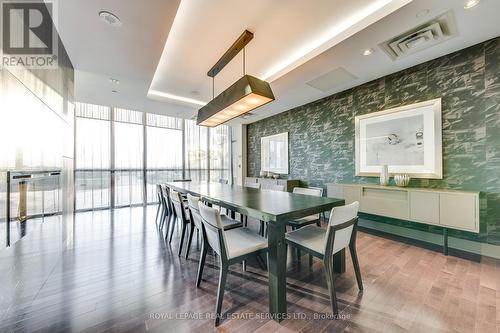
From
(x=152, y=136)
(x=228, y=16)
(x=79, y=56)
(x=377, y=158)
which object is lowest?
(x=377, y=158)

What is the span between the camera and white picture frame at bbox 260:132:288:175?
5.57 metres

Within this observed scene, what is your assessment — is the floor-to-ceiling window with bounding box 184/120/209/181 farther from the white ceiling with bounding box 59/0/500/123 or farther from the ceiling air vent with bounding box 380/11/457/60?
the ceiling air vent with bounding box 380/11/457/60

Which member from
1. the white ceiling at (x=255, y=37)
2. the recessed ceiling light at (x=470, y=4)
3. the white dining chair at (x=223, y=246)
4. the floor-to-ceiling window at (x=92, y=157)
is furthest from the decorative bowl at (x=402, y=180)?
the floor-to-ceiling window at (x=92, y=157)

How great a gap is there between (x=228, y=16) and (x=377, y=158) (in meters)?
3.28

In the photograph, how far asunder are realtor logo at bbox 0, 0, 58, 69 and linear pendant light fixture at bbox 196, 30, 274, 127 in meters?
1.81

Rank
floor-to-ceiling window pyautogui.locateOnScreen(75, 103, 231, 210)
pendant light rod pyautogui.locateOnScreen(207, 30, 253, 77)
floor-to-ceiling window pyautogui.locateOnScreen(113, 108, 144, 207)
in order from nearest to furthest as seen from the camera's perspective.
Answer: pendant light rod pyautogui.locateOnScreen(207, 30, 253, 77) → floor-to-ceiling window pyautogui.locateOnScreen(75, 103, 231, 210) → floor-to-ceiling window pyautogui.locateOnScreen(113, 108, 144, 207)

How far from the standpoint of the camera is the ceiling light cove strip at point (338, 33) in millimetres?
1938

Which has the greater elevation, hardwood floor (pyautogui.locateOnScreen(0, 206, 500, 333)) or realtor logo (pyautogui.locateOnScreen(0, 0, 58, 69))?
realtor logo (pyautogui.locateOnScreen(0, 0, 58, 69))

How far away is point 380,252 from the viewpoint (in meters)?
2.67

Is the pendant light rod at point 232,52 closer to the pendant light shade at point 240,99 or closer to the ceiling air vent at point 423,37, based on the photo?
the pendant light shade at point 240,99

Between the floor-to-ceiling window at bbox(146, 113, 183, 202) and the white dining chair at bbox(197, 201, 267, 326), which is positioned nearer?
the white dining chair at bbox(197, 201, 267, 326)

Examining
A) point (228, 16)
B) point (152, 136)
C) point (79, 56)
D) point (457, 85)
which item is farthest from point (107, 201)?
point (457, 85)

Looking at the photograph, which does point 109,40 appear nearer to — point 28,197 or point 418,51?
point 28,197

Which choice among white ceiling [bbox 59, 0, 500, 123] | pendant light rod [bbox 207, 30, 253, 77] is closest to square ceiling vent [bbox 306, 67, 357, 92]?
white ceiling [bbox 59, 0, 500, 123]
